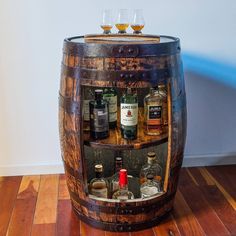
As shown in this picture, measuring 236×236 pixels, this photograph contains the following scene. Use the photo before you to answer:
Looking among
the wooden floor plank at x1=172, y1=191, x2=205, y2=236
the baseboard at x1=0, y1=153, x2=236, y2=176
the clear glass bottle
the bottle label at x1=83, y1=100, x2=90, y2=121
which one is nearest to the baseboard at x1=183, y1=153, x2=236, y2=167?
the baseboard at x1=0, y1=153, x2=236, y2=176

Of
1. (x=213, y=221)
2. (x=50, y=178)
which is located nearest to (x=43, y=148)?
(x=50, y=178)

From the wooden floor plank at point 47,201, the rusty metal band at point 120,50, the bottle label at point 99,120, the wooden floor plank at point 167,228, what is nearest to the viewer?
the rusty metal band at point 120,50

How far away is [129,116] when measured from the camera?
1.41 metres

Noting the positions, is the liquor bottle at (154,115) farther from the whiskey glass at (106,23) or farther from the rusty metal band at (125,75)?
the whiskey glass at (106,23)

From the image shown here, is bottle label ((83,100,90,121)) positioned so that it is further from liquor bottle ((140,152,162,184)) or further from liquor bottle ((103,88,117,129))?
liquor bottle ((140,152,162,184))

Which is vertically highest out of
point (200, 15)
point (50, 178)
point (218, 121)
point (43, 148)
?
point (200, 15)

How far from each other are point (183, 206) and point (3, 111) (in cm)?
101

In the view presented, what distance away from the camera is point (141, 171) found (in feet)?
5.49

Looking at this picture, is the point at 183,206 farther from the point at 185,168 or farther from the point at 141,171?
the point at 185,168

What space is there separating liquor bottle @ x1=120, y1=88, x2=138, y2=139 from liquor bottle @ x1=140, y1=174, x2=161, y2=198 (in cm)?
23

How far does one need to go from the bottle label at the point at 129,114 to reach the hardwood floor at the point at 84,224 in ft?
1.56

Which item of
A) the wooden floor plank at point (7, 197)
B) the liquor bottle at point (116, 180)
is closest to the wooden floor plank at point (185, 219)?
the liquor bottle at point (116, 180)

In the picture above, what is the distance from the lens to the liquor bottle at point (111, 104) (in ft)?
4.92

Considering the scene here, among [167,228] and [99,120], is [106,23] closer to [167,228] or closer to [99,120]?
[99,120]
